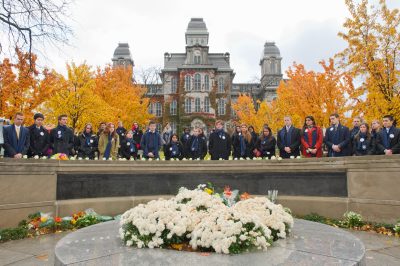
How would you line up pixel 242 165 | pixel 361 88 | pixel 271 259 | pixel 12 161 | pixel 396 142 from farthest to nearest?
pixel 361 88 → pixel 242 165 → pixel 396 142 → pixel 12 161 → pixel 271 259

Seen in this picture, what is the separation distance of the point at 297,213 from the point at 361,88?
33.6 feet

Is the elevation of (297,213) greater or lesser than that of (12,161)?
lesser

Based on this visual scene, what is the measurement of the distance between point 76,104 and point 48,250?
23054mm

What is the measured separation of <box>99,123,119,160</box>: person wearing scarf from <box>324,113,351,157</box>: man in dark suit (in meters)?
6.29

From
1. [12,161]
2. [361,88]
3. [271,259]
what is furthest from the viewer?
[361,88]

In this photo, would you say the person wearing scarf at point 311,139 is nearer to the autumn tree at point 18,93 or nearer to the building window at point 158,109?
the autumn tree at point 18,93

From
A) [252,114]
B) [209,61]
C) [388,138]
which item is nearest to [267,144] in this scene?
[388,138]

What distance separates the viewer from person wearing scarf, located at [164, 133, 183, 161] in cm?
1173

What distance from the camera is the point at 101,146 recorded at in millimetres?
10500

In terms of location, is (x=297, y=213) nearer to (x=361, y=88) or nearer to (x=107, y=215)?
(x=107, y=215)

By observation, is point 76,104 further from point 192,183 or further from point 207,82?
point 207,82

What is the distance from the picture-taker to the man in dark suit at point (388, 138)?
792cm

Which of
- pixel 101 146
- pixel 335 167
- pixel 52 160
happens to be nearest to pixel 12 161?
pixel 52 160

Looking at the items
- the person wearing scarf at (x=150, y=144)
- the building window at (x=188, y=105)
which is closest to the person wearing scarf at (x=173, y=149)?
the person wearing scarf at (x=150, y=144)
